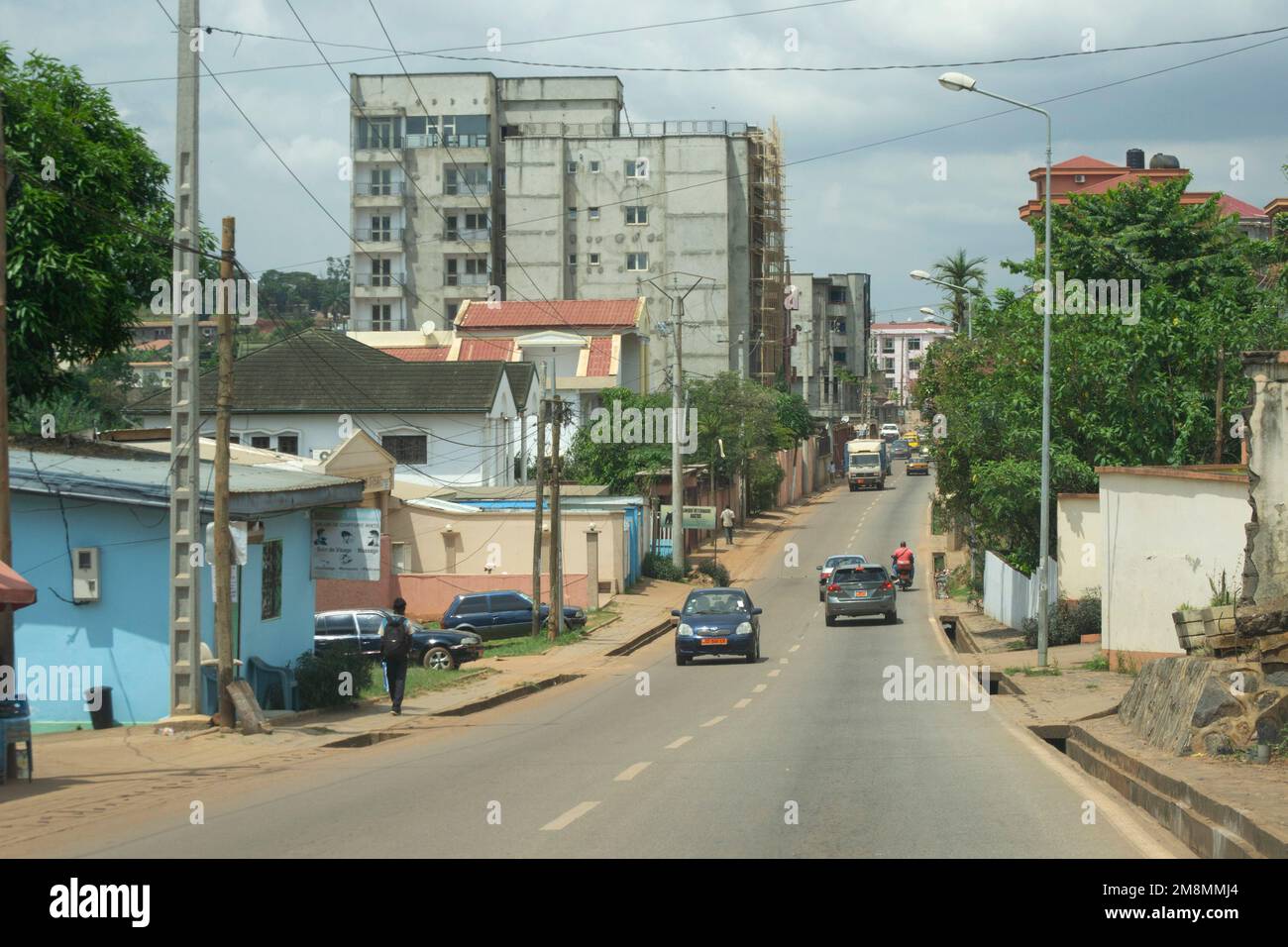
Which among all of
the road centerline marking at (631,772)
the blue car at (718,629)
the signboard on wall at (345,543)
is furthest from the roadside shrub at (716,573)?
the road centerline marking at (631,772)

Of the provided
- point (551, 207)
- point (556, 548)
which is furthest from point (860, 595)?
point (551, 207)

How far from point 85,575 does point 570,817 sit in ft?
38.9

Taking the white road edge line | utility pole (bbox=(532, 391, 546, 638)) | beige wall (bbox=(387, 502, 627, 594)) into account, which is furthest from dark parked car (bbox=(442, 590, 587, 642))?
the white road edge line

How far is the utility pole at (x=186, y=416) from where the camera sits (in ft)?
60.3

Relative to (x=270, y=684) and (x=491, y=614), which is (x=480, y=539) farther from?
(x=270, y=684)

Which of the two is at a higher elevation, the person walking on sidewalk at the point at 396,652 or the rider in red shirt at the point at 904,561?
the person walking on sidewalk at the point at 396,652

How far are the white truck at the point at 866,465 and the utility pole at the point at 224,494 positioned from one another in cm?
7637

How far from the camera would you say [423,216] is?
315 feet

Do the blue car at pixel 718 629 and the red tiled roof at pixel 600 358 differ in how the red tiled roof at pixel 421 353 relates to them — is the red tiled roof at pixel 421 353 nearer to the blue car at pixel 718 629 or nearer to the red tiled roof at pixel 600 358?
the red tiled roof at pixel 600 358

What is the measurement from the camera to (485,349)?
250ft

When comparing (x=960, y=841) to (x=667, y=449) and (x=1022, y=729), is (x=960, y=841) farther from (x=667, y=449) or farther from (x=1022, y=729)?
(x=667, y=449)

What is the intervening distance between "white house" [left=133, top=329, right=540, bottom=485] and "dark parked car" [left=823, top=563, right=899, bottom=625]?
19.0 metres

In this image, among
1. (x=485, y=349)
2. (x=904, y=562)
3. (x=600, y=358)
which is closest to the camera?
(x=904, y=562)
